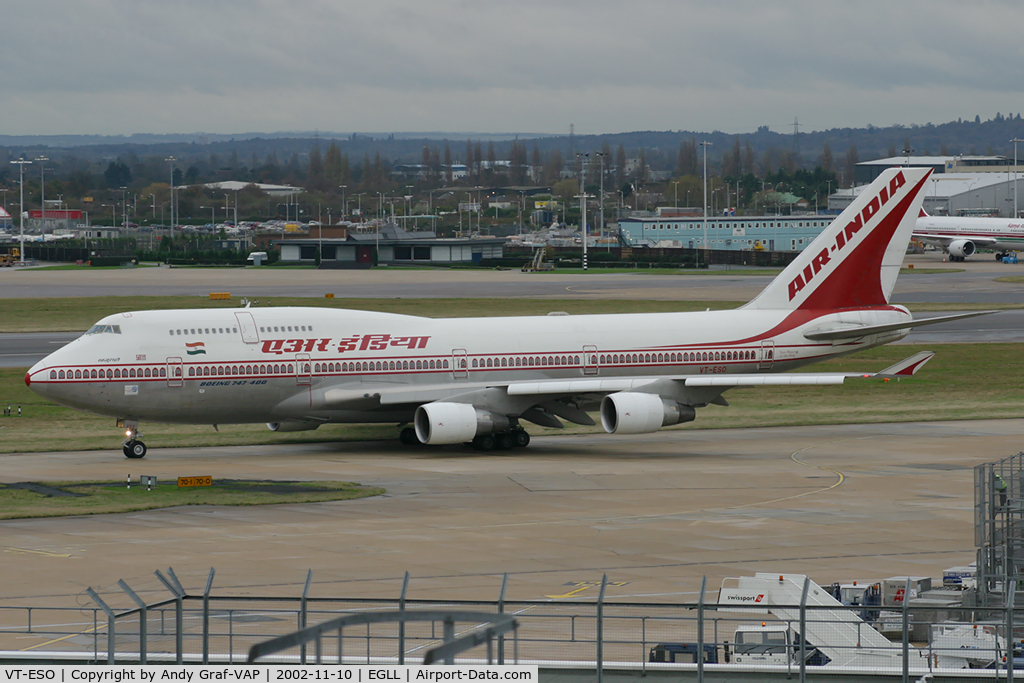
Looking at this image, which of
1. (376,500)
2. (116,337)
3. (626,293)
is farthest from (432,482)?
(626,293)

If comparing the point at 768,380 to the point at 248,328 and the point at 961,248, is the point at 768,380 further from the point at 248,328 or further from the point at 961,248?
the point at 961,248

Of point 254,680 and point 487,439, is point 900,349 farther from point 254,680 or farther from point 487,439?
point 254,680

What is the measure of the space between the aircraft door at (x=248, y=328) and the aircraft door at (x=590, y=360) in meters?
11.8

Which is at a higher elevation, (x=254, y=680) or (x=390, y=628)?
(x=254, y=680)

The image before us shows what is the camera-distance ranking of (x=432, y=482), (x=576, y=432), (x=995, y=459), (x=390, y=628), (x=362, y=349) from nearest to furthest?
(x=390, y=628)
(x=432, y=482)
(x=995, y=459)
(x=362, y=349)
(x=576, y=432)

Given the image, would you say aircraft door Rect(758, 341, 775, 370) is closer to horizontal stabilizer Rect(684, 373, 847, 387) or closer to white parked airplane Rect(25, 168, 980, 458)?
white parked airplane Rect(25, 168, 980, 458)

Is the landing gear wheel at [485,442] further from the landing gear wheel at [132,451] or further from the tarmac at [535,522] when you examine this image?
the landing gear wheel at [132,451]

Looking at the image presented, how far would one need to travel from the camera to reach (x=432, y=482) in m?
41.0

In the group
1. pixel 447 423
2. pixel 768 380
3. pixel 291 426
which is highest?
pixel 768 380

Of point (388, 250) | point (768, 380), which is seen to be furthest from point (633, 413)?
point (388, 250)

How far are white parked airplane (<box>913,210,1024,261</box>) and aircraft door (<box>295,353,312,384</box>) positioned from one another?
126 meters

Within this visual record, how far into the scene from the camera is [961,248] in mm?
157625

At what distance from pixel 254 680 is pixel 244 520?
21.4m

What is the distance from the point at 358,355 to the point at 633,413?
32.1 feet
